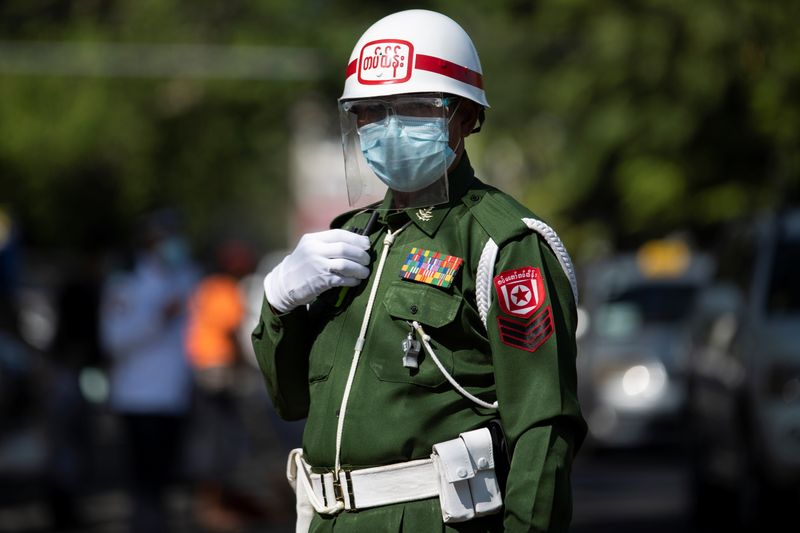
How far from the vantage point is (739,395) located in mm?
10031

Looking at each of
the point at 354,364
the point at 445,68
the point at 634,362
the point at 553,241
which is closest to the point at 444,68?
the point at 445,68

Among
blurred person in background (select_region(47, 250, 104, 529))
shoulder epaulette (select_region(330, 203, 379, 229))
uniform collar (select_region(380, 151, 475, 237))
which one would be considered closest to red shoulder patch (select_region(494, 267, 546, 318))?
uniform collar (select_region(380, 151, 475, 237))

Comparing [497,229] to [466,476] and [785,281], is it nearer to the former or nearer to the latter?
[466,476]

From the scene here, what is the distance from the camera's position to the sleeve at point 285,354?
13.1 ft

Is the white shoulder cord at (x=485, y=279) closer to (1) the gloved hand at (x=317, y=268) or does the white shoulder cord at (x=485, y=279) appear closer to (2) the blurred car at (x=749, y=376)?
(1) the gloved hand at (x=317, y=268)

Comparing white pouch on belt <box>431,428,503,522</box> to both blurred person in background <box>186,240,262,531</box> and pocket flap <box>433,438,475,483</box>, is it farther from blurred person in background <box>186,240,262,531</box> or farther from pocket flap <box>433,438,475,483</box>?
blurred person in background <box>186,240,262,531</box>

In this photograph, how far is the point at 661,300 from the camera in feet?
55.5

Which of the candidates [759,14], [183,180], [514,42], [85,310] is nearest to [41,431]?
[85,310]

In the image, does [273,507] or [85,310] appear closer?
[85,310]

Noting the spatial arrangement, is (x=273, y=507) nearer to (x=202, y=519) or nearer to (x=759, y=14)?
(x=202, y=519)

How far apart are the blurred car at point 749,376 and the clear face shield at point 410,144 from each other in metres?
5.96

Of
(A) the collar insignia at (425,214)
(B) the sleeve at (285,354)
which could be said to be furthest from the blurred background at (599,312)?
(A) the collar insignia at (425,214)

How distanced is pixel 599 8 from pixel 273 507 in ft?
20.0

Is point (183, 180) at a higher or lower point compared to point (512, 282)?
higher
